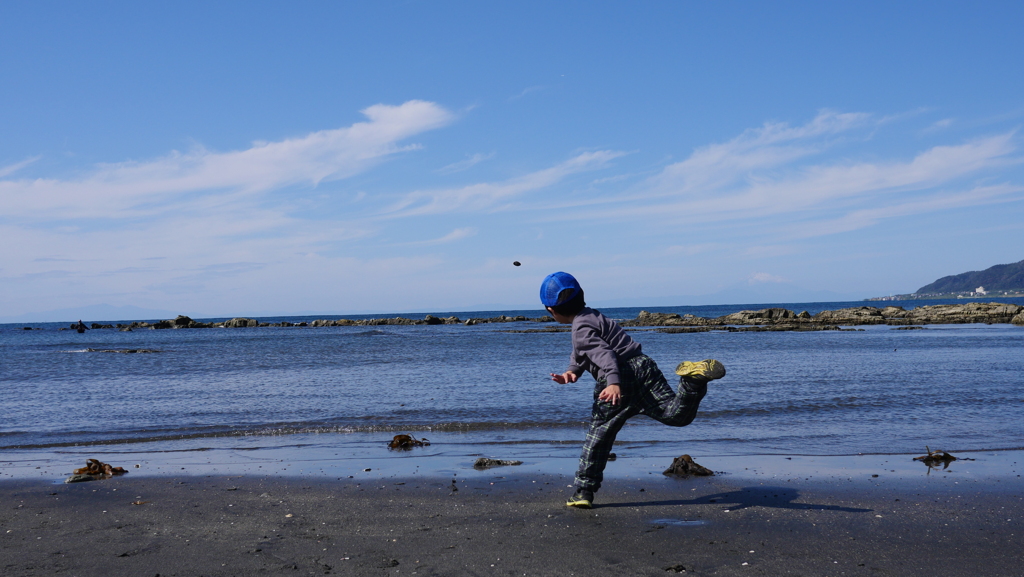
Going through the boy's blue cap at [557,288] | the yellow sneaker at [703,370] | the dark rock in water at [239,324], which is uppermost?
the boy's blue cap at [557,288]

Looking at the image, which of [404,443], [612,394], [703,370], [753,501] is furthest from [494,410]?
[703,370]

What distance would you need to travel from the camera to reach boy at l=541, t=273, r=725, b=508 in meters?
5.13

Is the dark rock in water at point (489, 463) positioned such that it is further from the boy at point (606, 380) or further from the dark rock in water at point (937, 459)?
the dark rock in water at point (937, 459)

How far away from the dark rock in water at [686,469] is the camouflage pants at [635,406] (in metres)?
1.53

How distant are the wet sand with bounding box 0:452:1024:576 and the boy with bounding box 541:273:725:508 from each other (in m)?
0.42

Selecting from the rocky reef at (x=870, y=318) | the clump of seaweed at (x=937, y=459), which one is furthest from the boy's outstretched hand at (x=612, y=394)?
the rocky reef at (x=870, y=318)

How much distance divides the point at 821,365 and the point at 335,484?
1761 cm

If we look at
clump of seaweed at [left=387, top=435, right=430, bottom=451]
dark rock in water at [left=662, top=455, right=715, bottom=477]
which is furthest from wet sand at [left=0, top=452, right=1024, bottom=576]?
clump of seaweed at [left=387, top=435, right=430, bottom=451]

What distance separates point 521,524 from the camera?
509 centimetres

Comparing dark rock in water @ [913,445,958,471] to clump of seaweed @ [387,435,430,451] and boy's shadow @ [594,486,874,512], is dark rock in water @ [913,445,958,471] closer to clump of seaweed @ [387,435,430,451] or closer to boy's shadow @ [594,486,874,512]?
boy's shadow @ [594,486,874,512]

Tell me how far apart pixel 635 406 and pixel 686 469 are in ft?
5.77

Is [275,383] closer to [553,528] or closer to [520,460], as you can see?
[520,460]

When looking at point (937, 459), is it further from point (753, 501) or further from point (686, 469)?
point (753, 501)

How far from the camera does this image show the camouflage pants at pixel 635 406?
5.12 meters
